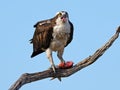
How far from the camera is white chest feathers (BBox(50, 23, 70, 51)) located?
55.1 feet

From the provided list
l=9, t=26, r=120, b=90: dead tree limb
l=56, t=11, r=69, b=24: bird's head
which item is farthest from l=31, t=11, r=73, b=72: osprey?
l=9, t=26, r=120, b=90: dead tree limb

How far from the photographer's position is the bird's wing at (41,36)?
671 inches

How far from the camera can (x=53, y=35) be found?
1692cm

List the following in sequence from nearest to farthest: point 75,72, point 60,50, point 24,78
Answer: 1. point 24,78
2. point 75,72
3. point 60,50

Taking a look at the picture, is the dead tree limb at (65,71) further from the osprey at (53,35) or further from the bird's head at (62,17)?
the bird's head at (62,17)

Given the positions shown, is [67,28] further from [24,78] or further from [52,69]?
[24,78]

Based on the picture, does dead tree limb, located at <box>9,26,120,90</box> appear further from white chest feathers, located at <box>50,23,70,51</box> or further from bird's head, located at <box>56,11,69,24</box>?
bird's head, located at <box>56,11,69,24</box>

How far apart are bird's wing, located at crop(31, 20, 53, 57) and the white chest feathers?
15 cm

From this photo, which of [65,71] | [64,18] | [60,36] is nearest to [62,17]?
[64,18]

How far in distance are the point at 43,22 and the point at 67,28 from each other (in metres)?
0.81

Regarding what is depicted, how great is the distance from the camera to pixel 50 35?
17.0 metres

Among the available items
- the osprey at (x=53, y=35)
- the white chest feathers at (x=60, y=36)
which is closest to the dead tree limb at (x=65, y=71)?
the osprey at (x=53, y=35)

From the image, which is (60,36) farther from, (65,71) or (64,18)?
(65,71)

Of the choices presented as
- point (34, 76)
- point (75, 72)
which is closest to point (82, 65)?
point (75, 72)
